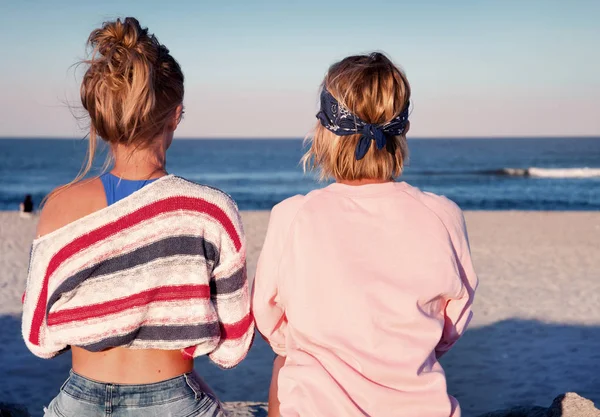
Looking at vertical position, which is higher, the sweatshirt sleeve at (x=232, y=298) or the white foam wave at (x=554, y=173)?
the sweatshirt sleeve at (x=232, y=298)

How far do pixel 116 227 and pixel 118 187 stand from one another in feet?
0.38

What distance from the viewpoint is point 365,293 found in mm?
1788

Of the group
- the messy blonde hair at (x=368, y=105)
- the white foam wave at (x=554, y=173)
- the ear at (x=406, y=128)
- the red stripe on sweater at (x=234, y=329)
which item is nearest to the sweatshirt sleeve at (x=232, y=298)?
the red stripe on sweater at (x=234, y=329)

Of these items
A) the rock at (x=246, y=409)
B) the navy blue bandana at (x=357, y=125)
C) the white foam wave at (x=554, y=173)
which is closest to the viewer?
the navy blue bandana at (x=357, y=125)

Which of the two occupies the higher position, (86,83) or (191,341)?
(86,83)

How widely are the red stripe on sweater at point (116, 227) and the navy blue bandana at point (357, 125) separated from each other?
16.1 inches

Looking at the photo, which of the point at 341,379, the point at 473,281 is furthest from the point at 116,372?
the point at 473,281

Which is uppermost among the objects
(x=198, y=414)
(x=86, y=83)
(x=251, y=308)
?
(x=86, y=83)

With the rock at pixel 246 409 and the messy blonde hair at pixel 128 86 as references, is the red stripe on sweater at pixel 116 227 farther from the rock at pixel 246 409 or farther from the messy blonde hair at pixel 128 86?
the rock at pixel 246 409

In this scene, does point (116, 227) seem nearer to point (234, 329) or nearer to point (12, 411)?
point (234, 329)

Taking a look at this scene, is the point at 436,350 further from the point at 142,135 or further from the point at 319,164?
the point at 142,135

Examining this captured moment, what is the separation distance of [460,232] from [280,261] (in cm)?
53

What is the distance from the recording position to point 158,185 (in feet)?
5.86

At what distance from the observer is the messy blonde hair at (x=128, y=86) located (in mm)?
1749
